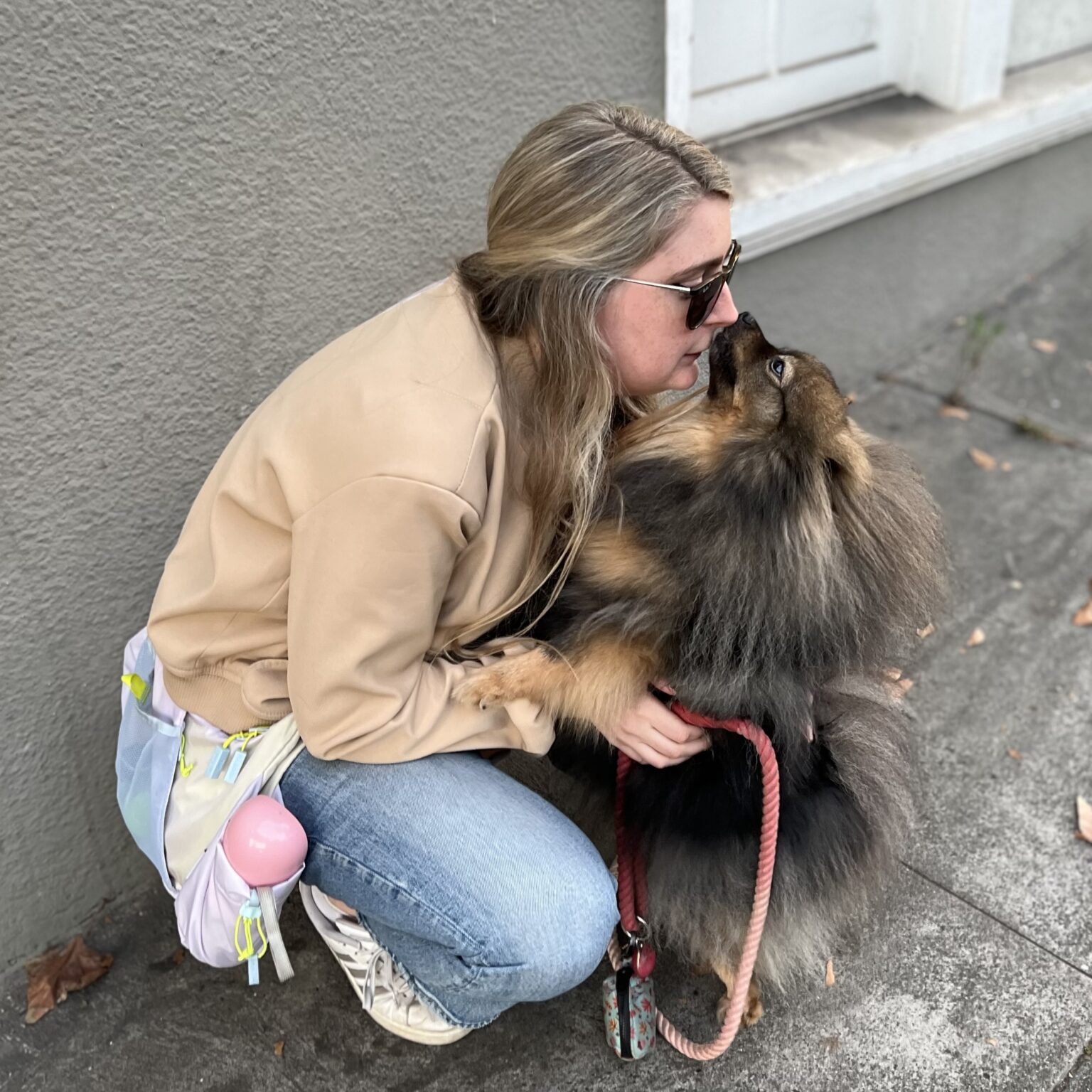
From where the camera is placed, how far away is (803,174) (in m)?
3.67

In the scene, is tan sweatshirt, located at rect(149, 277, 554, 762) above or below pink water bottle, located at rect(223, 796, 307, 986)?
above

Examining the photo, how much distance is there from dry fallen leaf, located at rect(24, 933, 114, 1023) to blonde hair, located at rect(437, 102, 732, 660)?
132 cm

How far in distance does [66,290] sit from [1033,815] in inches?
96.0

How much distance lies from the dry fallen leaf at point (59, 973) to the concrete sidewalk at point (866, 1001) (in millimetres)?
28

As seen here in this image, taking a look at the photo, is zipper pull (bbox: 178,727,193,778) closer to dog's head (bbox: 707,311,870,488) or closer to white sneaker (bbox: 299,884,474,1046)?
white sneaker (bbox: 299,884,474,1046)

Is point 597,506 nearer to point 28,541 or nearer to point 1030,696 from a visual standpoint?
point 28,541

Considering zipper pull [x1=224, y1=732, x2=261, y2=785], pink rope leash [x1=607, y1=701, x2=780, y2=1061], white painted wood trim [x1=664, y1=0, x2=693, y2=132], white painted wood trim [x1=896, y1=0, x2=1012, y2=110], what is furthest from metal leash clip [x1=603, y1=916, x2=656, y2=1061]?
white painted wood trim [x1=896, y1=0, x2=1012, y2=110]

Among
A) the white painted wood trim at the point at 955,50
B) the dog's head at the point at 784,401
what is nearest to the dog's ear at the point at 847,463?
the dog's head at the point at 784,401

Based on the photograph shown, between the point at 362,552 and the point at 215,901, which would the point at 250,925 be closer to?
the point at 215,901

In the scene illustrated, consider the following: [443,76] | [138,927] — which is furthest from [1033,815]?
[443,76]

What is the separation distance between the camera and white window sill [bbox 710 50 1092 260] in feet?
11.8

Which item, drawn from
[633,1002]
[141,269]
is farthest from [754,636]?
[141,269]

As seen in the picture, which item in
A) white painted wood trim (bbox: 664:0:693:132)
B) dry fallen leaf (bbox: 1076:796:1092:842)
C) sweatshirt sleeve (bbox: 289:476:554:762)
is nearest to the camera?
sweatshirt sleeve (bbox: 289:476:554:762)

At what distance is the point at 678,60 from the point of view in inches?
123
